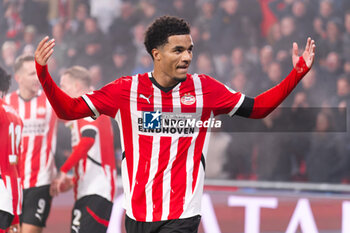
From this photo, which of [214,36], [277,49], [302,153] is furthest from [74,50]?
[302,153]

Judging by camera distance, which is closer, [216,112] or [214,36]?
[216,112]

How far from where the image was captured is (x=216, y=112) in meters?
3.36

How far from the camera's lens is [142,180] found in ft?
10.7

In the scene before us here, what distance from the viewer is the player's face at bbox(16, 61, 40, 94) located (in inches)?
219

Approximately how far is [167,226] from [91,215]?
1871 millimetres

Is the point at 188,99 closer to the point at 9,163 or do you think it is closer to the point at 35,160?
the point at 9,163

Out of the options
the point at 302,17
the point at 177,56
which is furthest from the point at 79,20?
the point at 177,56

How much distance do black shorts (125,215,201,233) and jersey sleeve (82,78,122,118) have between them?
1.97 ft

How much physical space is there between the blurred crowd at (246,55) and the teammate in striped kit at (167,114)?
10.6ft

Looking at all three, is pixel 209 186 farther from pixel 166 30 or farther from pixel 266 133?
pixel 166 30

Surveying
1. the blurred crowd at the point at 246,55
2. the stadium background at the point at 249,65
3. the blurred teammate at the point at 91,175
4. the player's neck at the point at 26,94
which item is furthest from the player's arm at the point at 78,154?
the blurred crowd at the point at 246,55

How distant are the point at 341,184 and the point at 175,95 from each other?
3585 mm

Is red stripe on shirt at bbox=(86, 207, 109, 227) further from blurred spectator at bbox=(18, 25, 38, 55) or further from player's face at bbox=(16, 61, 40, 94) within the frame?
blurred spectator at bbox=(18, 25, 38, 55)

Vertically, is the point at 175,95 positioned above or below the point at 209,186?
above
